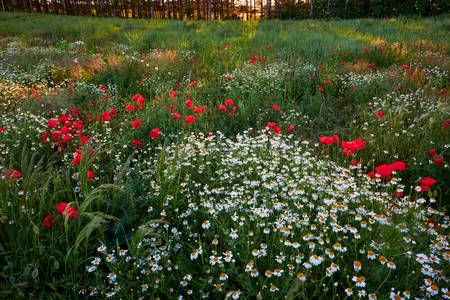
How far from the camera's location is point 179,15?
91.2ft

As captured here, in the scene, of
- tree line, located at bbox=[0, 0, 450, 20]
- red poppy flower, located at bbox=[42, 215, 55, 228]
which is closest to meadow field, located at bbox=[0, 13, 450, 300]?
red poppy flower, located at bbox=[42, 215, 55, 228]

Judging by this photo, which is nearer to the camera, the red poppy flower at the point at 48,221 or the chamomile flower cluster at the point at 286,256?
the chamomile flower cluster at the point at 286,256

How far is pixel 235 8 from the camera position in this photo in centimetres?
2628

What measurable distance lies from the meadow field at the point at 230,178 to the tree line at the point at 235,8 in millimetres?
12155

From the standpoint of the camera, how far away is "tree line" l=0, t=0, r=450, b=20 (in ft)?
62.1

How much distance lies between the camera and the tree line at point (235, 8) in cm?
1894

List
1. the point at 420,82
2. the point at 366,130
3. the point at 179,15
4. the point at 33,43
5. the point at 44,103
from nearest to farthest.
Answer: the point at 366,130 → the point at 44,103 → the point at 420,82 → the point at 33,43 → the point at 179,15

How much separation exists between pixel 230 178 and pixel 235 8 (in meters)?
26.1

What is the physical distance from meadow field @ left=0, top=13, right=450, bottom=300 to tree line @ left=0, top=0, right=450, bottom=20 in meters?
12.2

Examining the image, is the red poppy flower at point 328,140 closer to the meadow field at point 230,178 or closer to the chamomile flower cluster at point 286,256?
the meadow field at point 230,178

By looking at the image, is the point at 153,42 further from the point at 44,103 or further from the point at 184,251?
the point at 184,251

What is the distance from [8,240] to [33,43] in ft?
39.0

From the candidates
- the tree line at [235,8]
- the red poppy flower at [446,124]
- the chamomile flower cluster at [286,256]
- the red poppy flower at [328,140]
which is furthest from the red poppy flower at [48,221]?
the tree line at [235,8]

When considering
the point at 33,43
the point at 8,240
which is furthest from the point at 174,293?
the point at 33,43
